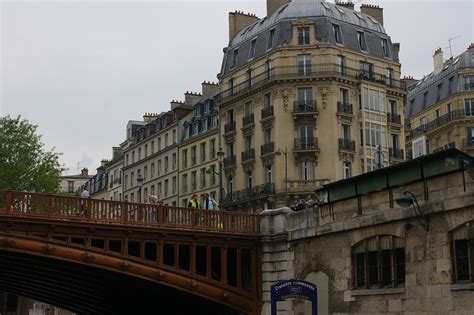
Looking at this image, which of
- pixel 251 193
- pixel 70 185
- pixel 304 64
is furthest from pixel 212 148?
pixel 70 185

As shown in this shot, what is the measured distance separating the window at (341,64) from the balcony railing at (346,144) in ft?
16.9

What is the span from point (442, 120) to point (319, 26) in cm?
1778

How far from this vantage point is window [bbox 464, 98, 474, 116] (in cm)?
6378

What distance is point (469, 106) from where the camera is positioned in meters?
64.0

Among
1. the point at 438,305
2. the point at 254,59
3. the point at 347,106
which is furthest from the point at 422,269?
the point at 254,59

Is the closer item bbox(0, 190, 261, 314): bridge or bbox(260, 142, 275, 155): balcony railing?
bbox(0, 190, 261, 314): bridge

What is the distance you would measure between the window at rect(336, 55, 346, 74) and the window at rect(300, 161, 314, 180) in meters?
7.29

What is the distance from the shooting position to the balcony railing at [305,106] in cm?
5341

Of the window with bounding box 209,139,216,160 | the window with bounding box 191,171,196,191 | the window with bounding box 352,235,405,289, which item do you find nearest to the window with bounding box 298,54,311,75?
the window with bounding box 209,139,216,160

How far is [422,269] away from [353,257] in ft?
12.6

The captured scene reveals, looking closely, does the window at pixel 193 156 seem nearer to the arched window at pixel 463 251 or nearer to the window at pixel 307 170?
the window at pixel 307 170

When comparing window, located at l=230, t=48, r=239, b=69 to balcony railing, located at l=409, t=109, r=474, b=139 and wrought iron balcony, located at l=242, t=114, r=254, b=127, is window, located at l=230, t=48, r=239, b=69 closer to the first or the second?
wrought iron balcony, located at l=242, t=114, r=254, b=127

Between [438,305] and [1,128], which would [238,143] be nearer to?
[1,128]

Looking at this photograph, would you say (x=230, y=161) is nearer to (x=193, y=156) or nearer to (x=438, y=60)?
(x=193, y=156)
